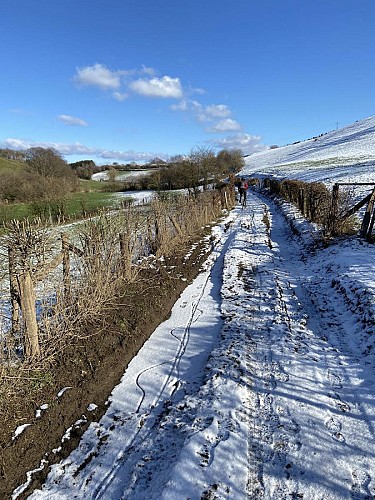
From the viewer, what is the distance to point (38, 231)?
4.34m

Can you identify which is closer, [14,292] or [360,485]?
[360,485]

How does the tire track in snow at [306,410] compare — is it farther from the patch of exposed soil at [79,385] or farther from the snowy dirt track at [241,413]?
the patch of exposed soil at [79,385]

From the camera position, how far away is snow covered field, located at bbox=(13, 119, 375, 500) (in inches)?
119

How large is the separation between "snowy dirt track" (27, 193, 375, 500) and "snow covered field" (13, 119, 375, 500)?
13 millimetres

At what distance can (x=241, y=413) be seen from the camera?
12.4ft

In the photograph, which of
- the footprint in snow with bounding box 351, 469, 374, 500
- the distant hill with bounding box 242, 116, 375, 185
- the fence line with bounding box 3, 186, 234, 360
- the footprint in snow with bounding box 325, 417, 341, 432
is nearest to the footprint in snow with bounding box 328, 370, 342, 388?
the footprint in snow with bounding box 325, 417, 341, 432

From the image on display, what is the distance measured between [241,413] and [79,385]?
7.34ft

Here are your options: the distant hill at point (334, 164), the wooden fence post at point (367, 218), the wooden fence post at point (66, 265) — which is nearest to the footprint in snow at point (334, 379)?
the wooden fence post at point (66, 265)

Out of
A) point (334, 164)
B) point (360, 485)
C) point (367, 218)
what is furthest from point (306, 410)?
point (334, 164)

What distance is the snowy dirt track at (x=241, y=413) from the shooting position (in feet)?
9.84

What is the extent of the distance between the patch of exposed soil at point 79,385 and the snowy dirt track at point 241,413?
0.53 ft

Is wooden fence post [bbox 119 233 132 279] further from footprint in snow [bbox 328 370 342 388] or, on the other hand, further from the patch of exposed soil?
footprint in snow [bbox 328 370 342 388]

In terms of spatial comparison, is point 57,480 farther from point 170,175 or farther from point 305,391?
point 170,175

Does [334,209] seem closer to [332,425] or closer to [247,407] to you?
[332,425]
